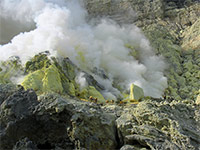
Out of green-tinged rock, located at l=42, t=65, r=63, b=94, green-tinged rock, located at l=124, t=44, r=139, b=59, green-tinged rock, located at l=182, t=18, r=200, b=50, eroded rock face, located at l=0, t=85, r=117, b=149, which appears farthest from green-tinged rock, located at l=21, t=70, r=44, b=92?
green-tinged rock, located at l=182, t=18, r=200, b=50

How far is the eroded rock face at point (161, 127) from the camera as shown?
6426 millimetres

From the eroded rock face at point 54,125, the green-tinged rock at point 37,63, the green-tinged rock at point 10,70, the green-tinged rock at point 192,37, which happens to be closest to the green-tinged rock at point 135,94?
the green-tinged rock at point 37,63

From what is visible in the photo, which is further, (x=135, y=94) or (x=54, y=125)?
(x=135, y=94)

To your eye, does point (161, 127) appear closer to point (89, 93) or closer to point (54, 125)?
point (54, 125)

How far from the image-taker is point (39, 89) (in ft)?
49.4

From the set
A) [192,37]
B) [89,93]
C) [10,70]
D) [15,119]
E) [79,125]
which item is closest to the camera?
[79,125]

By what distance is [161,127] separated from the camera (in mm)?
7180

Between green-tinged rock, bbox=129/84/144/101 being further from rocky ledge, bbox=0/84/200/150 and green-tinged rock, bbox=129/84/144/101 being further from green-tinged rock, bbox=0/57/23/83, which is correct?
green-tinged rock, bbox=0/57/23/83

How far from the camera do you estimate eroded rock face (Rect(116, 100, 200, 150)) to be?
6.43 meters

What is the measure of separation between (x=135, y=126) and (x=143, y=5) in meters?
30.0

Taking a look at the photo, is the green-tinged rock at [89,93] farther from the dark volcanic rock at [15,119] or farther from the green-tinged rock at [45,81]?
the dark volcanic rock at [15,119]

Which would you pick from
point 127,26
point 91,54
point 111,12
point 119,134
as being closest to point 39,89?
point 119,134

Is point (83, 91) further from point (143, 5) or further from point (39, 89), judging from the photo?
point (143, 5)

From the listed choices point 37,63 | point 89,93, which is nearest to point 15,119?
point 89,93
